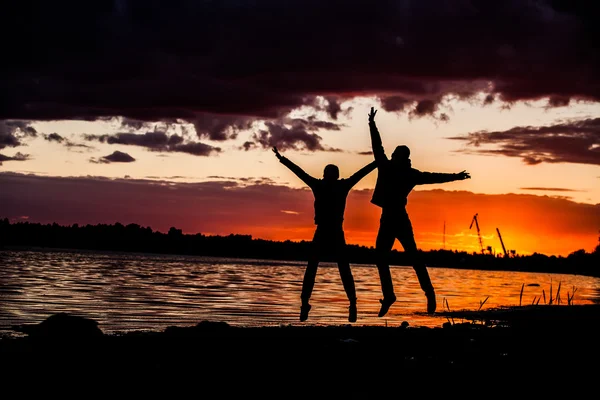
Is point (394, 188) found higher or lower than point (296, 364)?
higher

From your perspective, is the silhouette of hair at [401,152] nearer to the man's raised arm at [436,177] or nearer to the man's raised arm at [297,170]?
the man's raised arm at [436,177]

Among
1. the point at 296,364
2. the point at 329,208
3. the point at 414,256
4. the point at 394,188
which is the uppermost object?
the point at 394,188

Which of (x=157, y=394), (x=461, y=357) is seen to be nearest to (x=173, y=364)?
(x=157, y=394)

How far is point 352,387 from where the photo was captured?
852 cm

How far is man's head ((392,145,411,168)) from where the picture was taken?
544 inches

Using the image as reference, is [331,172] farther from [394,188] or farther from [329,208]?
[394,188]

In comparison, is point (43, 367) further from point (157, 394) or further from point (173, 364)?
point (157, 394)

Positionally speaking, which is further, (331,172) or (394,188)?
(331,172)

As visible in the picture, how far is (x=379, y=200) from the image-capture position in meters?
14.0

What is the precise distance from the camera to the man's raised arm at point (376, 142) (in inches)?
535

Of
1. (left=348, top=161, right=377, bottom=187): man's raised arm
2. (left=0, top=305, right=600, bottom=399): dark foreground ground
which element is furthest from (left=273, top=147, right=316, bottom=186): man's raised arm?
(left=0, top=305, right=600, bottom=399): dark foreground ground

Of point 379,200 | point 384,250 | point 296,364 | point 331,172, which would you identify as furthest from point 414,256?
point 296,364

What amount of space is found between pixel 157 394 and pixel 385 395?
8.74ft

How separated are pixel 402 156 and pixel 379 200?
1.00 m
